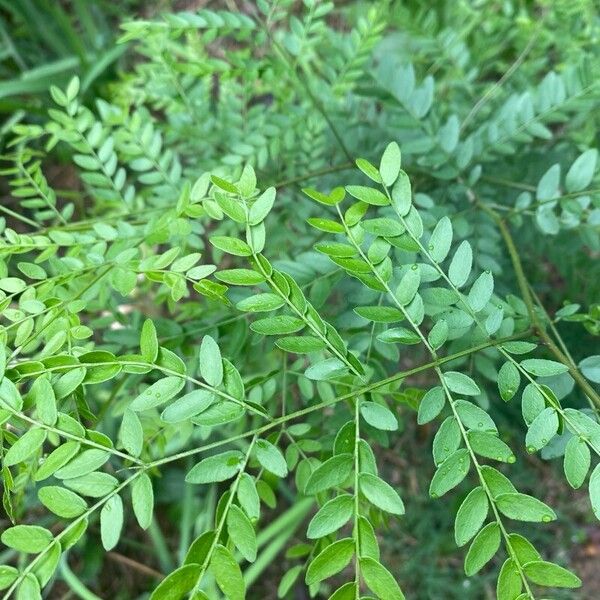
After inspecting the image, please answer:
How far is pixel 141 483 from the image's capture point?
0.53 meters

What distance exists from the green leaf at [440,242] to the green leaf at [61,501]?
39 centimetres

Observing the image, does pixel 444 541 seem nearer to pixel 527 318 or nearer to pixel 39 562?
pixel 527 318

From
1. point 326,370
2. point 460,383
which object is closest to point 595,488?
point 460,383

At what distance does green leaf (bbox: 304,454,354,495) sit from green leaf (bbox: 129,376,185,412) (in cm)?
14

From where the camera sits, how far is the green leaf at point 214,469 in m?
0.54

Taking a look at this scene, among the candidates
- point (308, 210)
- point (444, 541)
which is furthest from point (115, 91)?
point (444, 541)

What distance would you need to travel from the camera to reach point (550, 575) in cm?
49

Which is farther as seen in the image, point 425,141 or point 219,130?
point 219,130

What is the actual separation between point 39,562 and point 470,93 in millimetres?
1146

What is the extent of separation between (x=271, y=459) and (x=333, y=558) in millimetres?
97

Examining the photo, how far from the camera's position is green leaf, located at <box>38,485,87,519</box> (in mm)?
504

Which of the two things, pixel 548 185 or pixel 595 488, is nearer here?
pixel 595 488

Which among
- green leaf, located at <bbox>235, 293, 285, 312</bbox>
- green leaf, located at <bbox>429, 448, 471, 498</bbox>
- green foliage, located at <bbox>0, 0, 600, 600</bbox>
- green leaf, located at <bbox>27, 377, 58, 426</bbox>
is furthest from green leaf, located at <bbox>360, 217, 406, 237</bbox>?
green leaf, located at <bbox>27, 377, 58, 426</bbox>

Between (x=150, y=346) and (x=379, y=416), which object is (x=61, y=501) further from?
(x=379, y=416)
